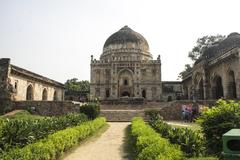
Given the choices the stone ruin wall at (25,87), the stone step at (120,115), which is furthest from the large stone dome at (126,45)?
Result: the stone step at (120,115)

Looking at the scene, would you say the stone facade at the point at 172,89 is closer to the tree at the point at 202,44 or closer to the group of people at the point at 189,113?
the tree at the point at 202,44

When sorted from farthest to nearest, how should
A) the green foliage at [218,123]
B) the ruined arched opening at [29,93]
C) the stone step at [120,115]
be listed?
the ruined arched opening at [29,93], the stone step at [120,115], the green foliage at [218,123]

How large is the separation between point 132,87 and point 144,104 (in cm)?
1128

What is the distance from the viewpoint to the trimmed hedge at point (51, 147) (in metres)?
4.79

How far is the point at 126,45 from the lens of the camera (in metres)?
38.7

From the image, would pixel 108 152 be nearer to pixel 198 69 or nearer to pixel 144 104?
pixel 144 104

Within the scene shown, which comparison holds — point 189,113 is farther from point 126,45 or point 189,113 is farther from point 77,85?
point 77,85

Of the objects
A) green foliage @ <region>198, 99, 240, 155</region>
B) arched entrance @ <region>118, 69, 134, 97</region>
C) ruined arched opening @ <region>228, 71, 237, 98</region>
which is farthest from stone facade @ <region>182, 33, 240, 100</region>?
green foliage @ <region>198, 99, 240, 155</region>

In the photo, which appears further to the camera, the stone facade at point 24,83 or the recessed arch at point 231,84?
the stone facade at point 24,83

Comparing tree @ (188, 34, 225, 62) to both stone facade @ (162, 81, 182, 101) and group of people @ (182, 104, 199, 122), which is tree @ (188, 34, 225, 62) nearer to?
stone facade @ (162, 81, 182, 101)

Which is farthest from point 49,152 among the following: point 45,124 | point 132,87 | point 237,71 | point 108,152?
point 132,87

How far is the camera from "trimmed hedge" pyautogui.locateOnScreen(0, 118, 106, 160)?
4.79 m

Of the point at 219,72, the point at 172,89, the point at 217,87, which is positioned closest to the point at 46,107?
the point at 219,72

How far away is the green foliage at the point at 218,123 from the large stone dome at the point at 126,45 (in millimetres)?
32281
